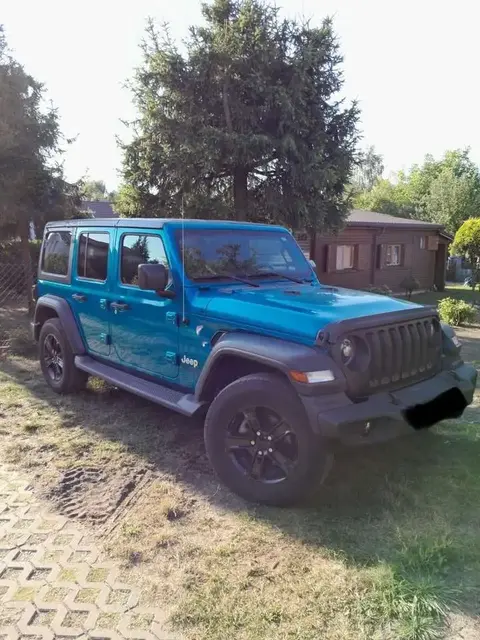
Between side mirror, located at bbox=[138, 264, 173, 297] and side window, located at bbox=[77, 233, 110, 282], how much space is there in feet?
3.85

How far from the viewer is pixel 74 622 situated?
8.00ft

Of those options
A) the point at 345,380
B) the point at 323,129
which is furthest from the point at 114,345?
the point at 323,129

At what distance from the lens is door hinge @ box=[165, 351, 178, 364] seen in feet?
13.8

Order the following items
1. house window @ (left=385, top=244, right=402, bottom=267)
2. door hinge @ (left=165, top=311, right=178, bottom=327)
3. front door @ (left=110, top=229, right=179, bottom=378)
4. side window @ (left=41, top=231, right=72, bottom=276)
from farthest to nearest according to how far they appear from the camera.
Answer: house window @ (left=385, top=244, right=402, bottom=267) → side window @ (left=41, top=231, right=72, bottom=276) → front door @ (left=110, top=229, right=179, bottom=378) → door hinge @ (left=165, top=311, right=178, bottom=327)

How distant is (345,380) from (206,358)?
3.81ft

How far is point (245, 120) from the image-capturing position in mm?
11305

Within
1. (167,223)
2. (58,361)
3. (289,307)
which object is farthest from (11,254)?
(289,307)

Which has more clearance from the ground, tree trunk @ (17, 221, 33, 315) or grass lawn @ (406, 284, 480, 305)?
tree trunk @ (17, 221, 33, 315)

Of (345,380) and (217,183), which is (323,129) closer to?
(217,183)

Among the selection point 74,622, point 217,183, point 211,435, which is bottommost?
point 74,622

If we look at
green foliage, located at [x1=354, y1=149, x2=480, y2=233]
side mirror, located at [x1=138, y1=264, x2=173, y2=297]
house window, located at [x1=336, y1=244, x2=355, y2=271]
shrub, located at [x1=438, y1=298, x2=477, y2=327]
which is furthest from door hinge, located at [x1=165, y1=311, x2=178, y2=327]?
green foliage, located at [x1=354, y1=149, x2=480, y2=233]

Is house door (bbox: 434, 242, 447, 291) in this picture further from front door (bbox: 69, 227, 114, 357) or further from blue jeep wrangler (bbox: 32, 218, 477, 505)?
front door (bbox: 69, 227, 114, 357)

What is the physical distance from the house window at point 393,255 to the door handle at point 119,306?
18941 millimetres

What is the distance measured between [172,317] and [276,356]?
1.22 metres
